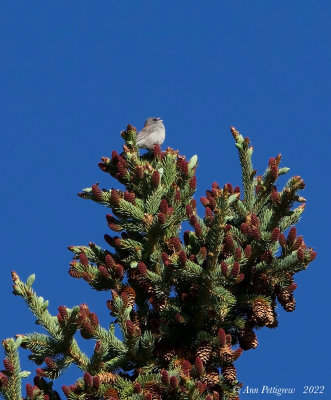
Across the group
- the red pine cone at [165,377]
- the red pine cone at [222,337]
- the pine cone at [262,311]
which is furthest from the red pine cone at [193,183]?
the red pine cone at [165,377]

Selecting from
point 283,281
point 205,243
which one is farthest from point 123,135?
point 283,281

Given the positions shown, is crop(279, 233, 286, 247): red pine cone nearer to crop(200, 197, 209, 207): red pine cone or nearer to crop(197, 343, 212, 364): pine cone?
crop(200, 197, 209, 207): red pine cone

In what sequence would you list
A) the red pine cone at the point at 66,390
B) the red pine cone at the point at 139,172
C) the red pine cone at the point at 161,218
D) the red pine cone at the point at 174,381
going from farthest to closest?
the red pine cone at the point at 139,172 → the red pine cone at the point at 161,218 → the red pine cone at the point at 66,390 → the red pine cone at the point at 174,381

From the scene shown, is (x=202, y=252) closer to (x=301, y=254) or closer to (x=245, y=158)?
(x=301, y=254)

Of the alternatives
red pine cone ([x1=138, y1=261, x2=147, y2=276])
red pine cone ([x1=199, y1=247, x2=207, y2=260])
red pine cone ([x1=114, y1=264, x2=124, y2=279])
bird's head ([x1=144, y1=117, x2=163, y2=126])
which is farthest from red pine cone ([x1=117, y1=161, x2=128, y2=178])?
bird's head ([x1=144, y1=117, x2=163, y2=126])

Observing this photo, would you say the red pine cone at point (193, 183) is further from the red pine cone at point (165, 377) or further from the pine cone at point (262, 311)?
the red pine cone at point (165, 377)

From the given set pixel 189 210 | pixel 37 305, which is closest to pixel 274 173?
pixel 189 210
